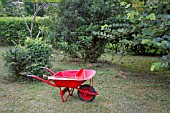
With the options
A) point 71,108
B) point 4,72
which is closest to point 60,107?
point 71,108

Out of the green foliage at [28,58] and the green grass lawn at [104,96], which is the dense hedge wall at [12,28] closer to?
the green grass lawn at [104,96]

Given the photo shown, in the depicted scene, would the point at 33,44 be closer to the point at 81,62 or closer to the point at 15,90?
the point at 15,90

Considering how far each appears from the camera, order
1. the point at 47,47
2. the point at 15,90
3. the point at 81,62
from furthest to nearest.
Answer: 1. the point at 81,62
2. the point at 47,47
3. the point at 15,90

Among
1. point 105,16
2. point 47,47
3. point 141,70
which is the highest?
point 105,16

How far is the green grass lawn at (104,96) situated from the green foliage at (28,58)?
0.31 meters

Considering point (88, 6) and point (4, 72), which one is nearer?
point (4, 72)

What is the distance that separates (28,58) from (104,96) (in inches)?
76.6

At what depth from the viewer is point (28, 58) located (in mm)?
5223

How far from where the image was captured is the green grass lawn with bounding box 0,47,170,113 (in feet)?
12.6

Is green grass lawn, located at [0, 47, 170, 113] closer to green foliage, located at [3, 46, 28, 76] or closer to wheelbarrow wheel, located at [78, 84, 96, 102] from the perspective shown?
wheelbarrow wheel, located at [78, 84, 96, 102]

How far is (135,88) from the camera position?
5020mm

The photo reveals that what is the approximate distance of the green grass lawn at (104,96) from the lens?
12.6ft

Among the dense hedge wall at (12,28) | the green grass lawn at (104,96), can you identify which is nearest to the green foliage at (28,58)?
the green grass lawn at (104,96)

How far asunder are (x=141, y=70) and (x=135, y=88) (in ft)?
6.89
